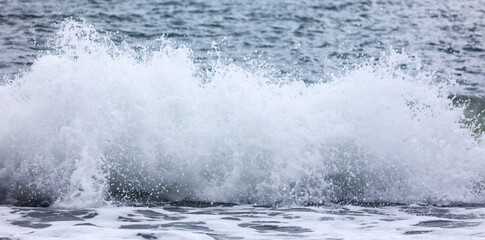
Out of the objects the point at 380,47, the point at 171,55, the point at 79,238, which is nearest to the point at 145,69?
the point at 171,55

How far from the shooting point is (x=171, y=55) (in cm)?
866

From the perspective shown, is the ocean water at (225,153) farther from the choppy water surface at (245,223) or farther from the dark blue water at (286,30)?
the dark blue water at (286,30)

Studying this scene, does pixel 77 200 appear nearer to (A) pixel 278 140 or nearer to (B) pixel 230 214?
(B) pixel 230 214

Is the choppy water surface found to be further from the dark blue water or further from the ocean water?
the dark blue water

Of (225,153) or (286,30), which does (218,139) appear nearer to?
(225,153)

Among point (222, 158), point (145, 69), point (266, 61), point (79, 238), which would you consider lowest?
point (79, 238)

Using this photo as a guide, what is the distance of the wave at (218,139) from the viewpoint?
24.0 feet

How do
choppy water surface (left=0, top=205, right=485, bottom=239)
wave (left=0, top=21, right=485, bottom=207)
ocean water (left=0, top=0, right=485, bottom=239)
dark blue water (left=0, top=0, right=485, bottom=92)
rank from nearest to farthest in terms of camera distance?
choppy water surface (left=0, top=205, right=485, bottom=239) < ocean water (left=0, top=0, right=485, bottom=239) < wave (left=0, top=21, right=485, bottom=207) < dark blue water (left=0, top=0, right=485, bottom=92)

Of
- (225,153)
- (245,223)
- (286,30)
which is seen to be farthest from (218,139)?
(286,30)

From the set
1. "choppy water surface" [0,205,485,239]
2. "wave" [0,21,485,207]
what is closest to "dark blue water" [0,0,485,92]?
"wave" [0,21,485,207]

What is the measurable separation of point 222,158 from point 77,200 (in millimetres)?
1921

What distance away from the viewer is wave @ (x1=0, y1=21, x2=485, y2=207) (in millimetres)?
7320

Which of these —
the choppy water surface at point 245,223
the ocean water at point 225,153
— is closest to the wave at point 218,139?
the ocean water at point 225,153

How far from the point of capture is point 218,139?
8.01 m
